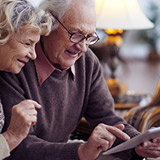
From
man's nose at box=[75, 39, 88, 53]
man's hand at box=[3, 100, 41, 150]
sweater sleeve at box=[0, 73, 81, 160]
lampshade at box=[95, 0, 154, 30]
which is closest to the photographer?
man's hand at box=[3, 100, 41, 150]

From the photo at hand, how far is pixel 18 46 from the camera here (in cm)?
141

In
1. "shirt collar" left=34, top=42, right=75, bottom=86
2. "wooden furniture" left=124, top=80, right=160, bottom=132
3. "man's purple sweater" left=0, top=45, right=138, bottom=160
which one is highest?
"shirt collar" left=34, top=42, right=75, bottom=86

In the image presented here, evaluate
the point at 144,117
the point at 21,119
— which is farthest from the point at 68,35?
the point at 144,117

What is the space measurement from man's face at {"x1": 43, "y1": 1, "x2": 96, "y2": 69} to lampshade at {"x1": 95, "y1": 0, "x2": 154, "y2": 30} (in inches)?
31.8

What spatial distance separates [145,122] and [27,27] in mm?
982

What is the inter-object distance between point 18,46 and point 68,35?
27 centimetres

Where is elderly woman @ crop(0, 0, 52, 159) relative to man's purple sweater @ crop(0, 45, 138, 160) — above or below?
above

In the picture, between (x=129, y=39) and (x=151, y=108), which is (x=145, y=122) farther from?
(x=129, y=39)

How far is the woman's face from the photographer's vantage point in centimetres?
140

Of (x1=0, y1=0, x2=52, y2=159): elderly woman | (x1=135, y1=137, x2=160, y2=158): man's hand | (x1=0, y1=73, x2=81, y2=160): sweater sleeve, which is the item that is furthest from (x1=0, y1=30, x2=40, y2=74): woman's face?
(x1=135, y1=137, x2=160, y2=158): man's hand

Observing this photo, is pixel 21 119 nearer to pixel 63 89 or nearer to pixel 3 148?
pixel 3 148

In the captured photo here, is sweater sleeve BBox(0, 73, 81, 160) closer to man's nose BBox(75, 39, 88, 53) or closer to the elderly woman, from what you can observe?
the elderly woman

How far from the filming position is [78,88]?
6.06ft

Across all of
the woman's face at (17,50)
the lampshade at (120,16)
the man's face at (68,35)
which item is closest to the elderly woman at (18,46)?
the woman's face at (17,50)
